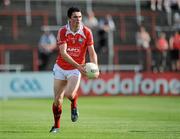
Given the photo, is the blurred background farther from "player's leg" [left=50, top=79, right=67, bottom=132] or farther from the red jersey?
"player's leg" [left=50, top=79, right=67, bottom=132]

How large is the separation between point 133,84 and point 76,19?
69.7 ft

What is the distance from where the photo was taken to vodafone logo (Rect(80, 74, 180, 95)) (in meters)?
36.5

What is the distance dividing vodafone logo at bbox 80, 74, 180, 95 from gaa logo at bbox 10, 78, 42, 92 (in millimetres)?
2317

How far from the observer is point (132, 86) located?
37.0m

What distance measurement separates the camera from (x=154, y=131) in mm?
16484

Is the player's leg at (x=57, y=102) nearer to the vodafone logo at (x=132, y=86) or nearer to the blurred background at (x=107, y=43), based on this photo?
the blurred background at (x=107, y=43)

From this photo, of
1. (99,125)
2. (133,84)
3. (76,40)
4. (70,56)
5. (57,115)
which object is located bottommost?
(133,84)

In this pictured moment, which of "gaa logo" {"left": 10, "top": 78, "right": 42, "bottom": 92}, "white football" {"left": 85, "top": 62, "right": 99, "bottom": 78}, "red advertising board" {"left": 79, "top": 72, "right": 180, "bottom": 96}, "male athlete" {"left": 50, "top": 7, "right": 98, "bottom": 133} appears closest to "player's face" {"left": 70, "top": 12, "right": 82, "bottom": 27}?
"male athlete" {"left": 50, "top": 7, "right": 98, "bottom": 133}

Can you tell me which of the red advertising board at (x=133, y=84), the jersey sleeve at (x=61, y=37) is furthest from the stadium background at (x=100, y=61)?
the jersey sleeve at (x=61, y=37)

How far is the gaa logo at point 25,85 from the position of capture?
35188 millimetres

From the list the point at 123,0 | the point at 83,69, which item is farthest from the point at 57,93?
the point at 123,0

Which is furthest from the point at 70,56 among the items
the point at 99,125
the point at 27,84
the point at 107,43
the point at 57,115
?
the point at 107,43

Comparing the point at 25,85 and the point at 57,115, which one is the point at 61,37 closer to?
the point at 57,115

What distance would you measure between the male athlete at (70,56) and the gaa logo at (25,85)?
18.5m
